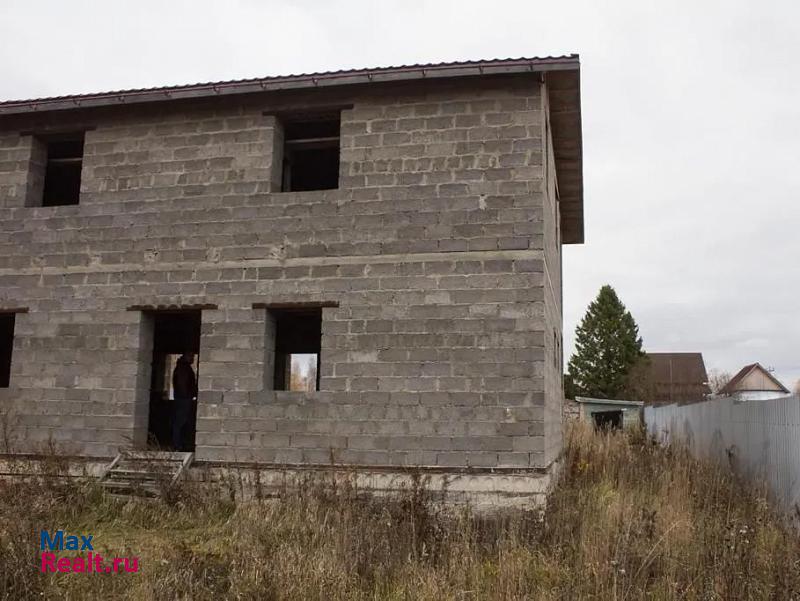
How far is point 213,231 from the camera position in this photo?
31.7ft

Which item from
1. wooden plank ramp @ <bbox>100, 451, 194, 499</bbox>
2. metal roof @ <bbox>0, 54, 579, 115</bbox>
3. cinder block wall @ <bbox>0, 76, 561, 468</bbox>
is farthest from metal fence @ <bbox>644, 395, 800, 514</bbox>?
wooden plank ramp @ <bbox>100, 451, 194, 499</bbox>

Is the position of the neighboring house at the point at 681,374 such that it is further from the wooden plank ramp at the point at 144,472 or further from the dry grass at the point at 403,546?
the wooden plank ramp at the point at 144,472

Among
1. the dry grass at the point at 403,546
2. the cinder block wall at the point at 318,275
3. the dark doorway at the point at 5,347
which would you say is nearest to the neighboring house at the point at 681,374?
the dark doorway at the point at 5,347

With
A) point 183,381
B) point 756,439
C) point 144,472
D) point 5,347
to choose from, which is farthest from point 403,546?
point 5,347

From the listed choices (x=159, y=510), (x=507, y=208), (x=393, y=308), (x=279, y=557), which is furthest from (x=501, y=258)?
(x=159, y=510)

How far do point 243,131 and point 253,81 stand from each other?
0.70m

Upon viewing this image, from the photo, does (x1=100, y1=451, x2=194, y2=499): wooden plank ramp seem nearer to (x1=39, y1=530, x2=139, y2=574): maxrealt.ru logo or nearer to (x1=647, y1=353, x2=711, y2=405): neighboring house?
(x1=39, y1=530, x2=139, y2=574): maxrealt.ru logo

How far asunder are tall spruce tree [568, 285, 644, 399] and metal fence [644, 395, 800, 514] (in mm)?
26985

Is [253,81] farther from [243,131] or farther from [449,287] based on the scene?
[449,287]

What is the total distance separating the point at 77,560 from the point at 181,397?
15.2 ft

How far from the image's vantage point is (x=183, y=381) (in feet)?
37.1

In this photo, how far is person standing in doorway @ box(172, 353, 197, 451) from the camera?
36.0 ft

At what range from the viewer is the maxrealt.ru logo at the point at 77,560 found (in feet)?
20.7

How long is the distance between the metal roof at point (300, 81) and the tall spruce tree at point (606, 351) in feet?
118
